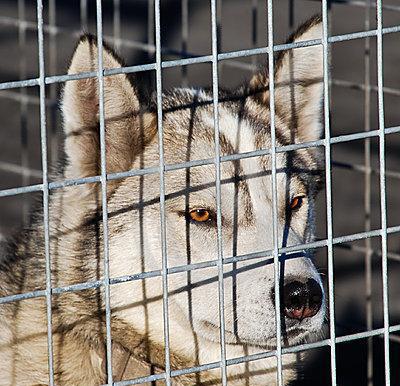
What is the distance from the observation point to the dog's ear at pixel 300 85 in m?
3.04

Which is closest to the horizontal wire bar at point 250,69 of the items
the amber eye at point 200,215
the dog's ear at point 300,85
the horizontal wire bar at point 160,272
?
the dog's ear at point 300,85

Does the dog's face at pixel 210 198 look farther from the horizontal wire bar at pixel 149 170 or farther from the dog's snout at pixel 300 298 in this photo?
the horizontal wire bar at pixel 149 170

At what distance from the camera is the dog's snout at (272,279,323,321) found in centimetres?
267

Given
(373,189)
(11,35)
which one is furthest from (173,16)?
(373,189)

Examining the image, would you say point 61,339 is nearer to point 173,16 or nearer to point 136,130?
point 136,130

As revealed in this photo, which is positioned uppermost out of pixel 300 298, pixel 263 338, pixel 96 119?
pixel 96 119

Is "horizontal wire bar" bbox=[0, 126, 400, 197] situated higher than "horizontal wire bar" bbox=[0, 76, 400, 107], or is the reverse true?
"horizontal wire bar" bbox=[0, 76, 400, 107]

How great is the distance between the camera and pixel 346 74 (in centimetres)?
707

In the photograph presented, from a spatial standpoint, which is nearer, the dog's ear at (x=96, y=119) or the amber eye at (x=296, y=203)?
the dog's ear at (x=96, y=119)

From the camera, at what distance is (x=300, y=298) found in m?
2.70

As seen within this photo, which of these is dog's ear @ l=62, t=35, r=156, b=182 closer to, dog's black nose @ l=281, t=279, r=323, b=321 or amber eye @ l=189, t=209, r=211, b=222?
amber eye @ l=189, t=209, r=211, b=222

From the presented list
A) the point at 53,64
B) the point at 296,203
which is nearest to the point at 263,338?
the point at 296,203

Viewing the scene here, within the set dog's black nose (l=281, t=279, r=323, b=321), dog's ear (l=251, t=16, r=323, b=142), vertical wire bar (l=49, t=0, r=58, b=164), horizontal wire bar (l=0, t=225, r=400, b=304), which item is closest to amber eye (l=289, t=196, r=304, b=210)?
dog's ear (l=251, t=16, r=323, b=142)

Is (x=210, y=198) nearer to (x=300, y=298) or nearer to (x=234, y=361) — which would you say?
(x=300, y=298)
